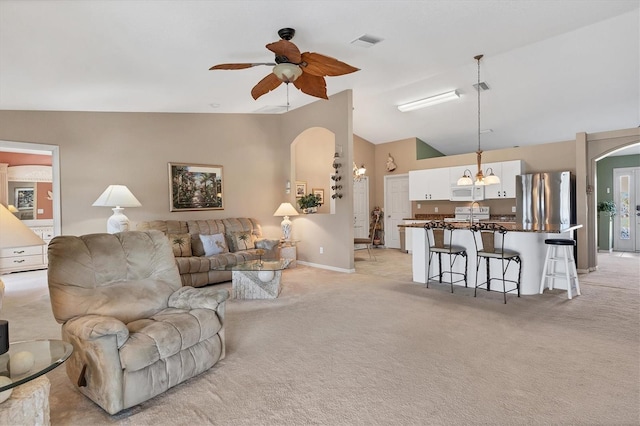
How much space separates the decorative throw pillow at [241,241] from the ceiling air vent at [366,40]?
3.51 meters

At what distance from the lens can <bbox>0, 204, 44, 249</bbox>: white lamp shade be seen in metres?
1.73

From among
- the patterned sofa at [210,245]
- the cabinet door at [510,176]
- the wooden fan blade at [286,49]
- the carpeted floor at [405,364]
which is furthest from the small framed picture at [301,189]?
the wooden fan blade at [286,49]

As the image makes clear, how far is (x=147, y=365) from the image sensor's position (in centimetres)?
204

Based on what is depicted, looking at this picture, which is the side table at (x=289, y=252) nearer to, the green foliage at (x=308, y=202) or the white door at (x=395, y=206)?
the green foliage at (x=308, y=202)

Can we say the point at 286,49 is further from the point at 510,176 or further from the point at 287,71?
the point at 510,176

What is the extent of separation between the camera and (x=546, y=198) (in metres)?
6.22

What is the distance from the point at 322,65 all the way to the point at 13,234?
257 cm

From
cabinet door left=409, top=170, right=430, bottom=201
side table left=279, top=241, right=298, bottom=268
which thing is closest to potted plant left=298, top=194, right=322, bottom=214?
side table left=279, top=241, right=298, bottom=268

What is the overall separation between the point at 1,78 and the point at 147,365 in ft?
12.3

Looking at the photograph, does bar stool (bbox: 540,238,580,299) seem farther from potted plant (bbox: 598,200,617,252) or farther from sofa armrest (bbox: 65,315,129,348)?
potted plant (bbox: 598,200,617,252)

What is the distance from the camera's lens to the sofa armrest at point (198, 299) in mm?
2559

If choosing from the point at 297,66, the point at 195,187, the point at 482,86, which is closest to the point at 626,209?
the point at 482,86

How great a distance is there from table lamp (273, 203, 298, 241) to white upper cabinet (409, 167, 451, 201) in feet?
10.7

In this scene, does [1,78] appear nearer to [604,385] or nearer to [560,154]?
[604,385]
